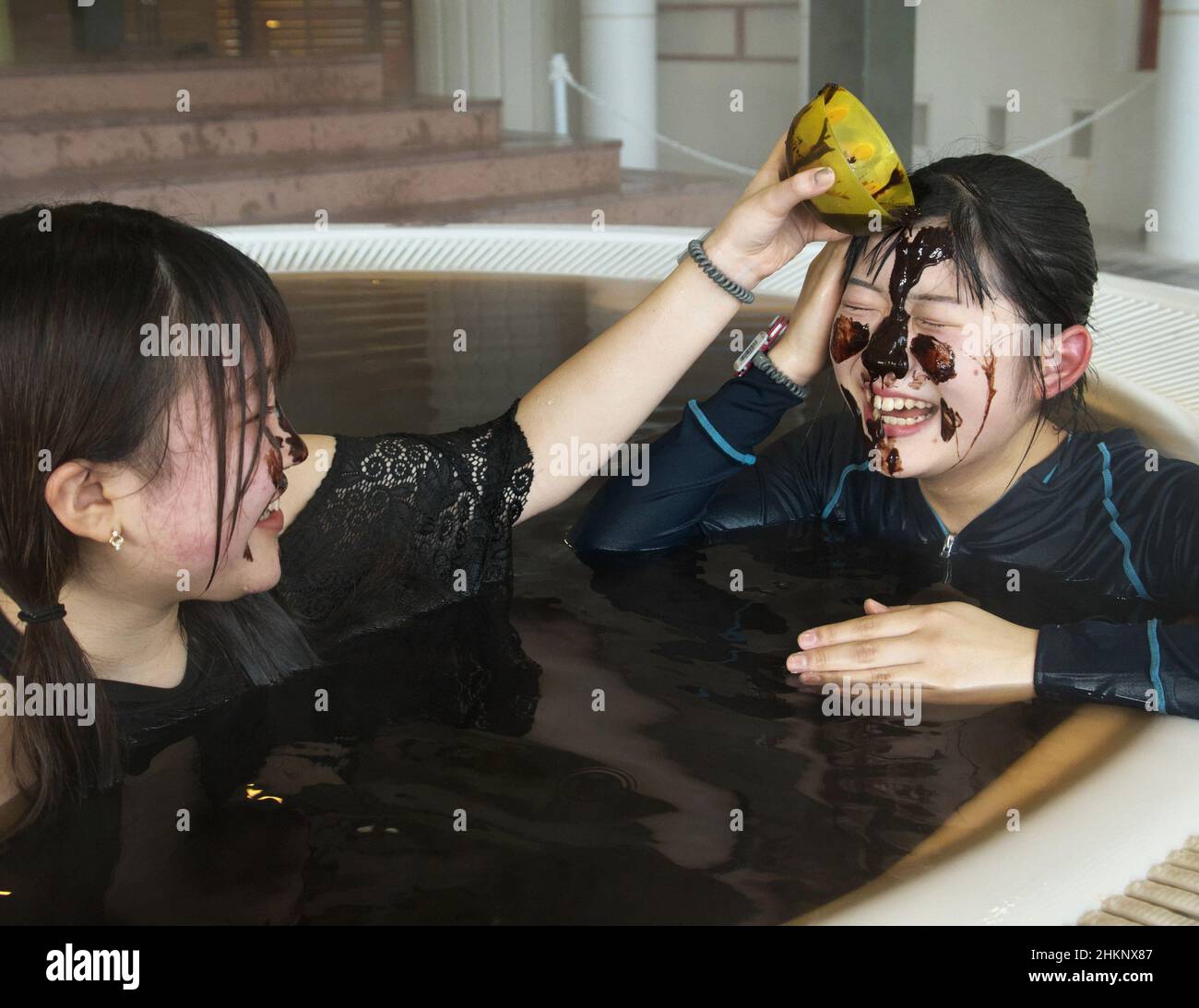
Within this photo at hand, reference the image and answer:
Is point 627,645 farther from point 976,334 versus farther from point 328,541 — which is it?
point 976,334

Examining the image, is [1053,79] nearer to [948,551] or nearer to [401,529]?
[948,551]

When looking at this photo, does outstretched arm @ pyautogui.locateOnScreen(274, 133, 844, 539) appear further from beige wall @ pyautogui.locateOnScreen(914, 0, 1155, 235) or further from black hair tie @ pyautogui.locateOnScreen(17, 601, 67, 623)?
beige wall @ pyautogui.locateOnScreen(914, 0, 1155, 235)

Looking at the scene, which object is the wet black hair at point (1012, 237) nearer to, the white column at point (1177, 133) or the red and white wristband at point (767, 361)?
the red and white wristband at point (767, 361)

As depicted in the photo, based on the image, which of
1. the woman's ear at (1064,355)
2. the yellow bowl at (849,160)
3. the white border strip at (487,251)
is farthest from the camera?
the white border strip at (487,251)

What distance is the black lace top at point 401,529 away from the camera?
2.05m

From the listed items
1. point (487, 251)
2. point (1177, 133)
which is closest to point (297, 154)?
point (487, 251)

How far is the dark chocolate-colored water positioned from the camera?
131cm

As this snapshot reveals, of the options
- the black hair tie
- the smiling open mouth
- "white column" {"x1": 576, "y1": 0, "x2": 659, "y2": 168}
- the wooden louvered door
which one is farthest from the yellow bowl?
the wooden louvered door

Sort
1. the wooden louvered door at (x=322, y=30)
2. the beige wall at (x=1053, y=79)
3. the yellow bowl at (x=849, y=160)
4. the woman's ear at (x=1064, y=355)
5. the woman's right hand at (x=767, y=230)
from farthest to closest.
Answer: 1. the wooden louvered door at (x=322, y=30)
2. the beige wall at (x=1053, y=79)
3. the woman's ear at (x=1064, y=355)
4. the woman's right hand at (x=767, y=230)
5. the yellow bowl at (x=849, y=160)

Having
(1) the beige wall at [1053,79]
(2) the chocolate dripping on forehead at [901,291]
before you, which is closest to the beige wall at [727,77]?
(1) the beige wall at [1053,79]

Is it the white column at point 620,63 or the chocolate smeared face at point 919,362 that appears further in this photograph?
the white column at point 620,63

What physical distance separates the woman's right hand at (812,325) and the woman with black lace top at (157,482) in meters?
0.16
